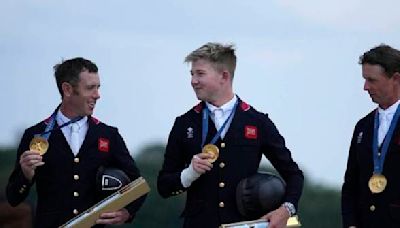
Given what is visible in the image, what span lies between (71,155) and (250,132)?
812 millimetres

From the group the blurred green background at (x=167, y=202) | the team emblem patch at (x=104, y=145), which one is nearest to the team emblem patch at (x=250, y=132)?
the team emblem patch at (x=104, y=145)

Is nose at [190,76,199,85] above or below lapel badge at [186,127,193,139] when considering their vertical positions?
above

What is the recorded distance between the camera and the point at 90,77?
A: 5934 mm

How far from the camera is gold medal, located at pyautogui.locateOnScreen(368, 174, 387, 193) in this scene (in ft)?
18.6

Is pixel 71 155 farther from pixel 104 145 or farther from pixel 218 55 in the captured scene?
pixel 218 55

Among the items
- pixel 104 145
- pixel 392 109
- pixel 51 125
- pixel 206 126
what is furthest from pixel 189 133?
pixel 392 109

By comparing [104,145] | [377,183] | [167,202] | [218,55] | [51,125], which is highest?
[218,55]

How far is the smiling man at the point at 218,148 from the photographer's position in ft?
18.5

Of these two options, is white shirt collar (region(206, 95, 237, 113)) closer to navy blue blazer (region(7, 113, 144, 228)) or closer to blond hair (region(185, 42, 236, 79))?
blond hair (region(185, 42, 236, 79))

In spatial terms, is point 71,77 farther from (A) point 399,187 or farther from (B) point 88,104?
(A) point 399,187

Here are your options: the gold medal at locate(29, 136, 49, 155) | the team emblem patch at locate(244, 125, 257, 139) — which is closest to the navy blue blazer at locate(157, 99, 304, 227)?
the team emblem patch at locate(244, 125, 257, 139)

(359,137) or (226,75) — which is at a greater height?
(226,75)

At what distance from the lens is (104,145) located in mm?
5914

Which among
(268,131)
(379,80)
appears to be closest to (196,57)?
(268,131)
